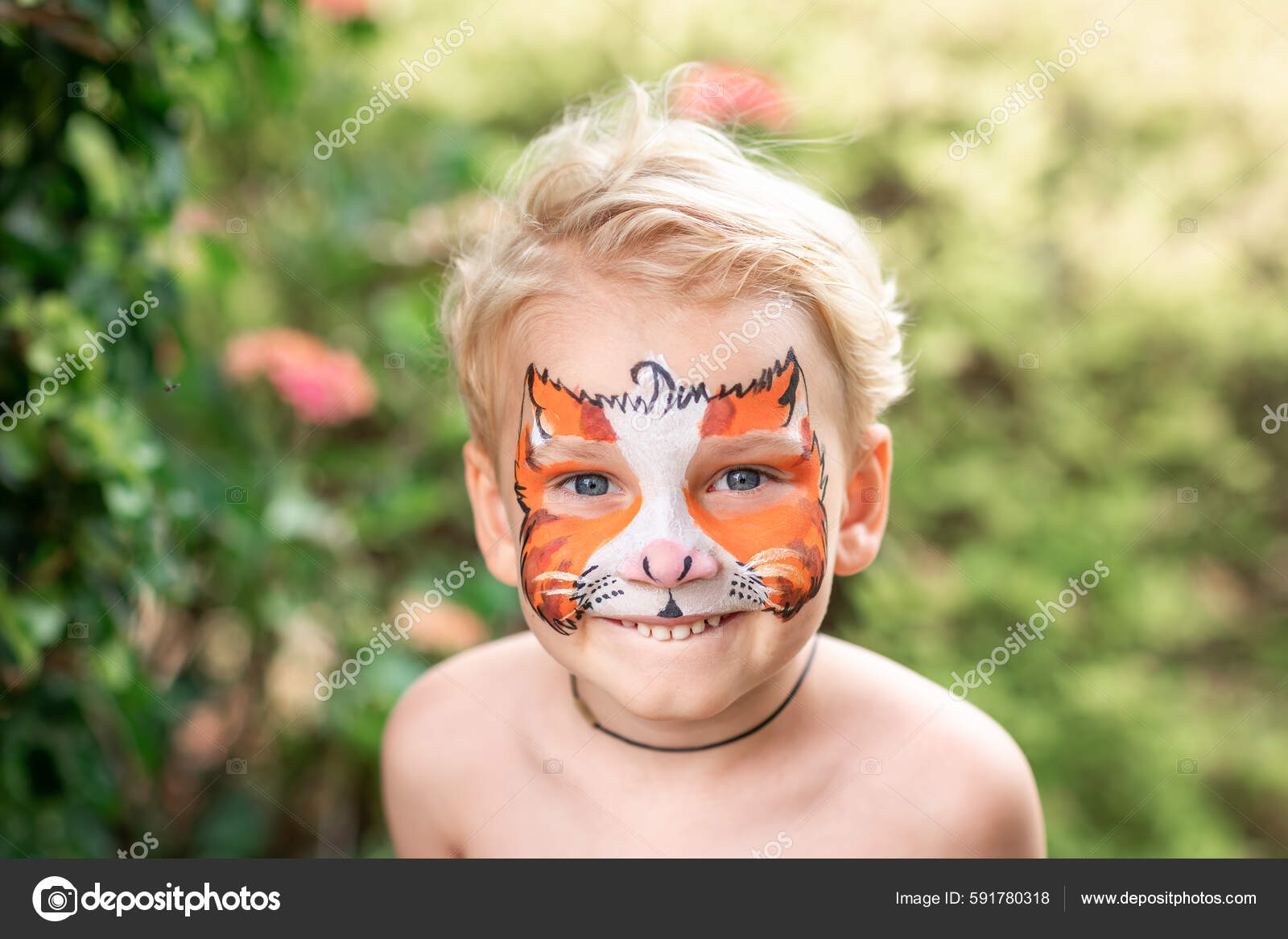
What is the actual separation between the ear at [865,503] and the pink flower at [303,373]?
4.45ft

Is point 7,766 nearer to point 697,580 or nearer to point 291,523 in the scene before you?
point 291,523

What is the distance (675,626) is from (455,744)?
0.47 metres

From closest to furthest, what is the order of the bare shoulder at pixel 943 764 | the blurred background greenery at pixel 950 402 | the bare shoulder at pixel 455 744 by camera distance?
1. the bare shoulder at pixel 943 764
2. the bare shoulder at pixel 455 744
3. the blurred background greenery at pixel 950 402

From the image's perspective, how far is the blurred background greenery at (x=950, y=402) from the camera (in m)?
2.54

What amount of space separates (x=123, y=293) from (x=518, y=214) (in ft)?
2.56

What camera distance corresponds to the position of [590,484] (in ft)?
3.90

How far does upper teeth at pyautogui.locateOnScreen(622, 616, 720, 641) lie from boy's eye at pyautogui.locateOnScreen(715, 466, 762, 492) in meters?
0.14

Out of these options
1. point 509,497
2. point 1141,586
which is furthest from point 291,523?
point 1141,586

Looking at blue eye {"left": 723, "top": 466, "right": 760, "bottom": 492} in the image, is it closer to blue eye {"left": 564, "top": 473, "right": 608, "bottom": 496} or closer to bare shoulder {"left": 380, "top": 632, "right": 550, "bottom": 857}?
blue eye {"left": 564, "top": 473, "right": 608, "bottom": 496}

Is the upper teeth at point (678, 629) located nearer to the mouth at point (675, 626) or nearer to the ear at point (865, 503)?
the mouth at point (675, 626)

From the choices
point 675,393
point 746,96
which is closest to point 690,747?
point 675,393

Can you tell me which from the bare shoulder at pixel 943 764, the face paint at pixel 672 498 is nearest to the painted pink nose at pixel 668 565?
the face paint at pixel 672 498

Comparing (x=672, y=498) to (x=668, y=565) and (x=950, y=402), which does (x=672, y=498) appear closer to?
(x=668, y=565)

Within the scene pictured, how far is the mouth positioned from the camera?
115cm
